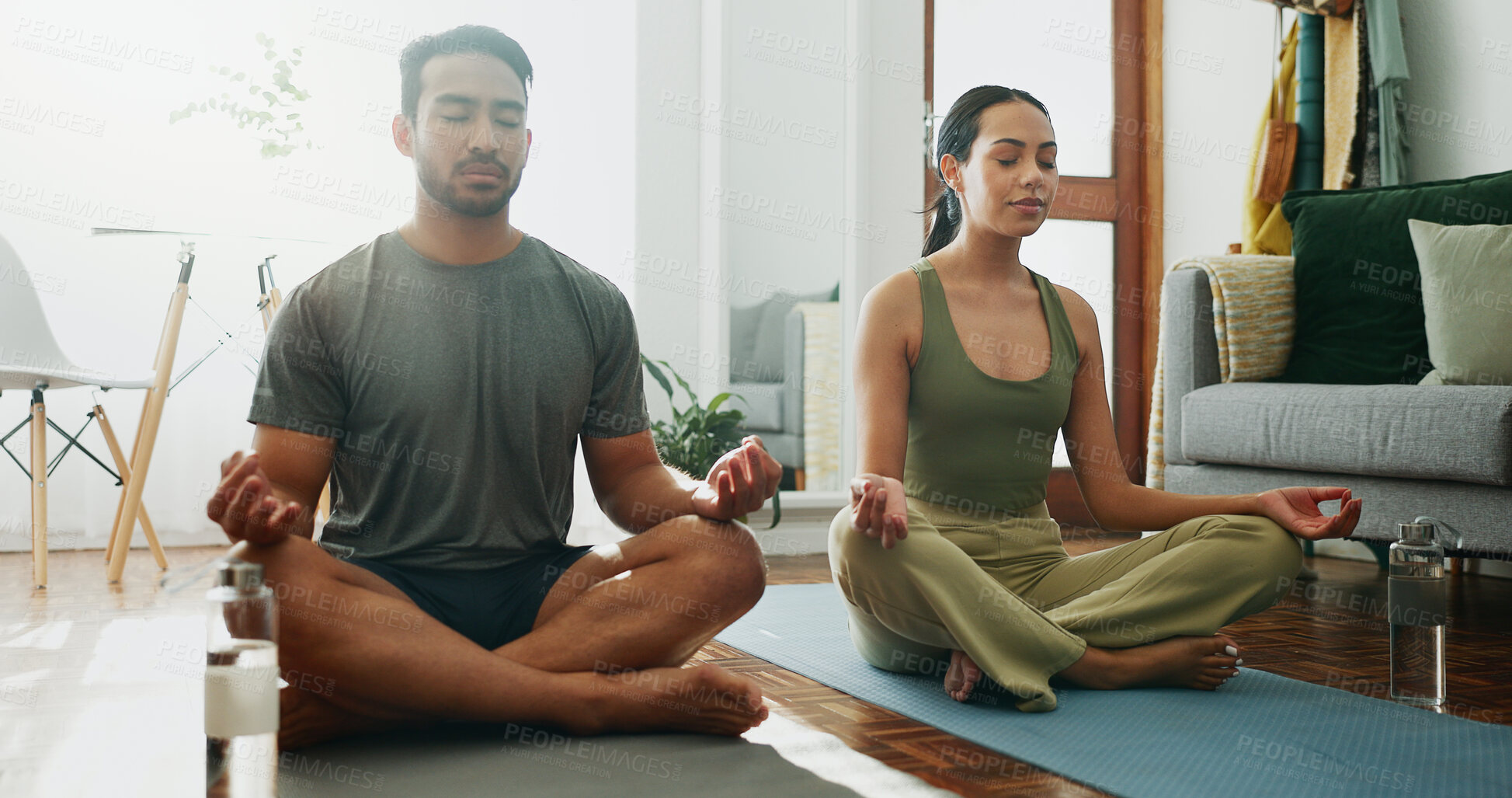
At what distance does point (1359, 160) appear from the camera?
3.16m

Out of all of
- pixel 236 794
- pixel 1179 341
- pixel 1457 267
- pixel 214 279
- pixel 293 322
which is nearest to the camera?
pixel 236 794

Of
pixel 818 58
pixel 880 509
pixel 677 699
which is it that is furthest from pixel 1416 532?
pixel 818 58

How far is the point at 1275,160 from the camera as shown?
3.23 metres

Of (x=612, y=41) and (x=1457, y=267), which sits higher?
(x=612, y=41)

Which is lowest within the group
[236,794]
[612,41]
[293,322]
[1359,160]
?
[236,794]

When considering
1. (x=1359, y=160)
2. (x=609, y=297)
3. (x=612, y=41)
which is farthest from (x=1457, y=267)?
(x=612, y=41)

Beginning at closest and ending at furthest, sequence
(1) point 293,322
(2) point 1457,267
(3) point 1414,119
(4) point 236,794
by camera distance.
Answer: (4) point 236,794
(1) point 293,322
(2) point 1457,267
(3) point 1414,119

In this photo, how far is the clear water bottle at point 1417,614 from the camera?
1409 mm

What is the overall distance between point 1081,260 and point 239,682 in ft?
12.3

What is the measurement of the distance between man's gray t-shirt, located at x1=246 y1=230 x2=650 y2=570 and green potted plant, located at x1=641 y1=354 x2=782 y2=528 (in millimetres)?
1635

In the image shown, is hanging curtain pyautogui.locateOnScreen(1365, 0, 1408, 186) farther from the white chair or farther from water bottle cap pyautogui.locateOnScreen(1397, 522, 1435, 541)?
the white chair

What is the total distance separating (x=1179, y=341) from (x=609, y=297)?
1628 millimetres

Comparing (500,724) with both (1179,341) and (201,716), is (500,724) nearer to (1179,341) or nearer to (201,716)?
(201,716)

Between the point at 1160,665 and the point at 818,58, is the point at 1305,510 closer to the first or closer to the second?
the point at 1160,665
